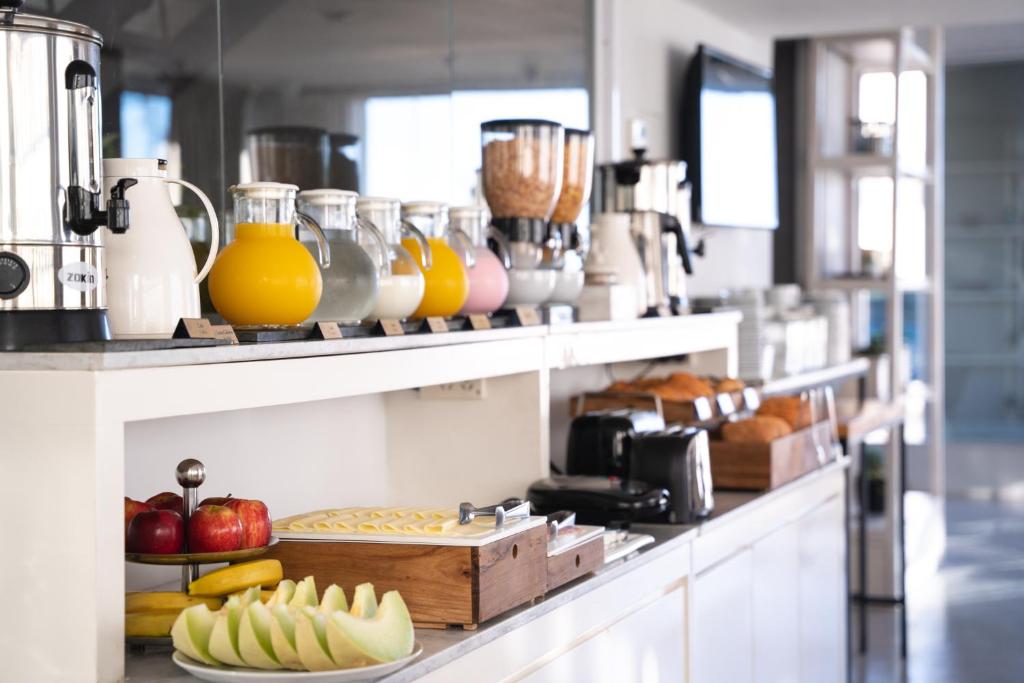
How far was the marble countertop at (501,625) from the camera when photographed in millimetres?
1415

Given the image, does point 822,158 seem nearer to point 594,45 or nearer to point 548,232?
point 594,45

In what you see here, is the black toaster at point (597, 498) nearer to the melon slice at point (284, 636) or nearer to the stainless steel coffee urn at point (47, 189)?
the melon slice at point (284, 636)

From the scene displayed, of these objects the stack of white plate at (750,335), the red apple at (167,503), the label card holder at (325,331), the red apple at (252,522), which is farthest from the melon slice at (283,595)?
the stack of white plate at (750,335)

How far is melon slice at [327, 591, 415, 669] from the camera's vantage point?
133 cm

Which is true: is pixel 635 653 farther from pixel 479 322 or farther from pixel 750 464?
pixel 750 464

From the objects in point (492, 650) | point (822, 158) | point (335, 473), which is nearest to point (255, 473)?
point (335, 473)

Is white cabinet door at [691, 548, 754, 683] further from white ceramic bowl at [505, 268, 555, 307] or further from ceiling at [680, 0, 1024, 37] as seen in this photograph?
ceiling at [680, 0, 1024, 37]

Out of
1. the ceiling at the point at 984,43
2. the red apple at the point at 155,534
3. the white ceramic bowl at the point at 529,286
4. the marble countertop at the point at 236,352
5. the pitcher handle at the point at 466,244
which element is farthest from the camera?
the ceiling at the point at 984,43

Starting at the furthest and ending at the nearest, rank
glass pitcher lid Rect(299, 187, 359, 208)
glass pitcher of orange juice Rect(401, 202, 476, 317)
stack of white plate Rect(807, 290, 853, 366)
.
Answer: stack of white plate Rect(807, 290, 853, 366), glass pitcher of orange juice Rect(401, 202, 476, 317), glass pitcher lid Rect(299, 187, 359, 208)

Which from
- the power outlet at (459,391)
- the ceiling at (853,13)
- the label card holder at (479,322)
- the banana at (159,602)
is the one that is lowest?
the banana at (159,602)

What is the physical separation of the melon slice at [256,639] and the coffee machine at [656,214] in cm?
171

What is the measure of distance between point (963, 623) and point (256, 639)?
4159 mm

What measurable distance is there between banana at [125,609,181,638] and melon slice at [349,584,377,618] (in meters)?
0.22

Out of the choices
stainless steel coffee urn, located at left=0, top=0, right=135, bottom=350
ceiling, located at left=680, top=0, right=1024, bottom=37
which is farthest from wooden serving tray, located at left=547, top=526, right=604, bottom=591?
ceiling, located at left=680, top=0, right=1024, bottom=37
